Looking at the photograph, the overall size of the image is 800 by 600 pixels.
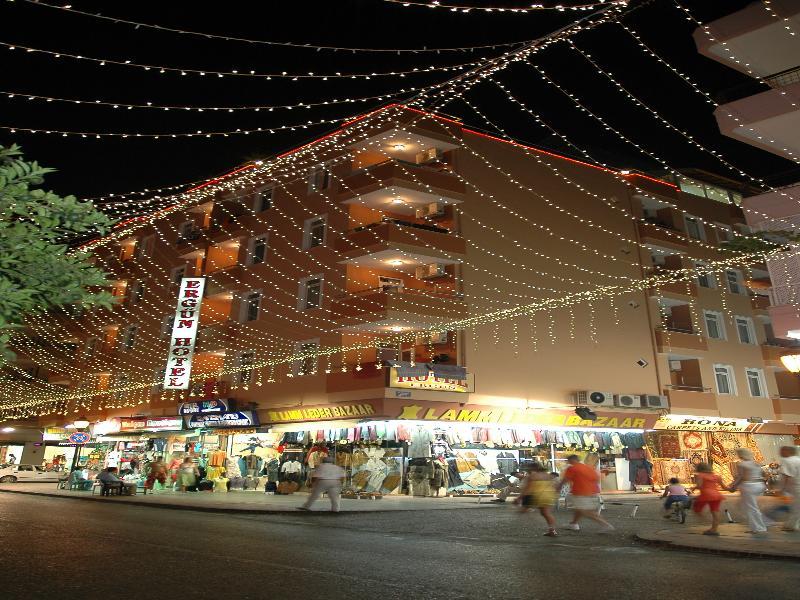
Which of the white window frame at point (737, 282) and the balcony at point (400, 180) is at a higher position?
the balcony at point (400, 180)

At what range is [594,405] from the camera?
2722 cm

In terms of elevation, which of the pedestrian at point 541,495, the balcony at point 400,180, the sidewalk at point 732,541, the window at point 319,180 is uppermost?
the window at point 319,180

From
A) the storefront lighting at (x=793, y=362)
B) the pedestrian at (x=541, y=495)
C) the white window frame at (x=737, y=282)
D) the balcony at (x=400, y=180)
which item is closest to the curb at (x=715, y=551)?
the pedestrian at (x=541, y=495)

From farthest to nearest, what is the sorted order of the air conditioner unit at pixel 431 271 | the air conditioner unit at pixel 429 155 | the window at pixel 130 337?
the window at pixel 130 337
the air conditioner unit at pixel 429 155
the air conditioner unit at pixel 431 271

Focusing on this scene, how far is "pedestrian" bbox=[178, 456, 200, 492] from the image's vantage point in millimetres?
25734

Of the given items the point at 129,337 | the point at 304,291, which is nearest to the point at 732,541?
the point at 304,291

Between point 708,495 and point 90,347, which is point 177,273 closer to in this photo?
point 90,347

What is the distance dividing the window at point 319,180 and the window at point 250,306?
588 cm

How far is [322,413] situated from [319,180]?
11.4 m

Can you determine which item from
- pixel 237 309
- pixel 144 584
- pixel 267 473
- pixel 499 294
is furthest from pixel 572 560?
pixel 237 309

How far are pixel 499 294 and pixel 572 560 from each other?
61.9 feet

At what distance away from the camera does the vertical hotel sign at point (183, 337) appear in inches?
1006

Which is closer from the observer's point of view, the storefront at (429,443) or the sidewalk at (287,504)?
the sidewalk at (287,504)

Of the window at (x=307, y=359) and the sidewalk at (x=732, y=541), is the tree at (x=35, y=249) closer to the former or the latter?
the sidewalk at (x=732, y=541)
